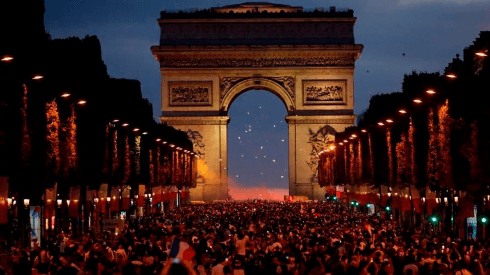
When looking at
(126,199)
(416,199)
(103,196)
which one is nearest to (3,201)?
(103,196)

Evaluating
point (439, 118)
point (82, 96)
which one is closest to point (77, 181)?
point (82, 96)

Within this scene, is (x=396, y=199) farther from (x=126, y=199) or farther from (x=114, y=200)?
(x=114, y=200)

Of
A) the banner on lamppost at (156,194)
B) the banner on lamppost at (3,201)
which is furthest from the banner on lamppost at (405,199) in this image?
the banner on lamppost at (3,201)

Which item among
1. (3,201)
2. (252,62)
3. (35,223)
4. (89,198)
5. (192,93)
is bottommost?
(35,223)

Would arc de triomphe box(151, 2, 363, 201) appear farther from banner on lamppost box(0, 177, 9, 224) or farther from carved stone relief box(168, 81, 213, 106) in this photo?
banner on lamppost box(0, 177, 9, 224)

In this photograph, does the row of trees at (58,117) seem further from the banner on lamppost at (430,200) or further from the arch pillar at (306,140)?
the arch pillar at (306,140)

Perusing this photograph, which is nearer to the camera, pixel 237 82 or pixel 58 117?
pixel 58 117
